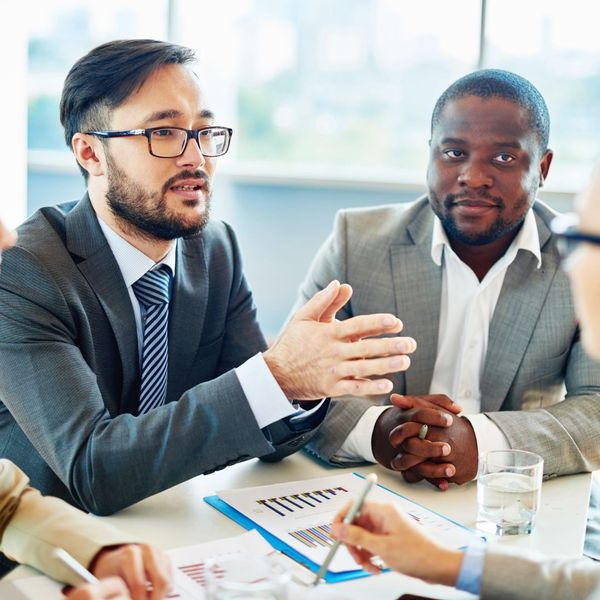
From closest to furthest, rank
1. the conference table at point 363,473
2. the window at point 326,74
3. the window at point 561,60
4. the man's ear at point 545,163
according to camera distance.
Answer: the conference table at point 363,473 < the man's ear at point 545,163 < the window at point 561,60 < the window at point 326,74

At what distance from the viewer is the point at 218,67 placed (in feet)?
15.3

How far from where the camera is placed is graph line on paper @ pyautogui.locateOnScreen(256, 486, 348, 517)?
1.55m

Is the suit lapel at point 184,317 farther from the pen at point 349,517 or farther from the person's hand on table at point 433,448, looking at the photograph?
the pen at point 349,517

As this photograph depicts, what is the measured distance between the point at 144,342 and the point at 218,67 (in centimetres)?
300

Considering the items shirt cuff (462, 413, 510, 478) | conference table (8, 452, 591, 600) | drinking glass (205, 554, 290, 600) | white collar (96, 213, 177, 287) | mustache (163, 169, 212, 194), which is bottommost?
conference table (8, 452, 591, 600)

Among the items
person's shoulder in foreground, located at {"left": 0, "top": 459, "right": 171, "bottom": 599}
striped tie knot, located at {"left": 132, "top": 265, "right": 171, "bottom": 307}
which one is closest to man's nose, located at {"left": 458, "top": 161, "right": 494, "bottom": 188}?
striped tie knot, located at {"left": 132, "top": 265, "right": 171, "bottom": 307}

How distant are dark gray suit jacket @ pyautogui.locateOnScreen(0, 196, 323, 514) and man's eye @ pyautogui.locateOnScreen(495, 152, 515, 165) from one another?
0.74m

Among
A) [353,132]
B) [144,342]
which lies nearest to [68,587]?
[144,342]

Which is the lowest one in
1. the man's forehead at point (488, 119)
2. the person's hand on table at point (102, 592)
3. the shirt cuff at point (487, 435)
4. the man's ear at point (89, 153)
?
the shirt cuff at point (487, 435)

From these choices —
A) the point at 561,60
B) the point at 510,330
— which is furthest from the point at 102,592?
the point at 561,60

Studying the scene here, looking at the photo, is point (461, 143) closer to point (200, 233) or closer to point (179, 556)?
point (200, 233)

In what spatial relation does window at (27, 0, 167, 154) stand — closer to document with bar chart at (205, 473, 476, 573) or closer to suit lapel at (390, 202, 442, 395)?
suit lapel at (390, 202, 442, 395)

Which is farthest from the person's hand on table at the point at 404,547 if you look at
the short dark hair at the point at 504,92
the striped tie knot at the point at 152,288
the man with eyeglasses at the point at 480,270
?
the short dark hair at the point at 504,92

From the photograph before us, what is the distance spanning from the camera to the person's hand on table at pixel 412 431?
1748 mm
